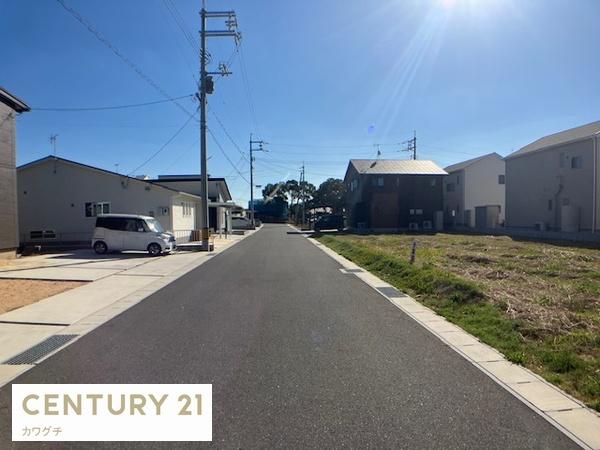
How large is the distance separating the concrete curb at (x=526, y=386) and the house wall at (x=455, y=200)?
137 feet

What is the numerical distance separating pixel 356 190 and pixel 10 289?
3914cm

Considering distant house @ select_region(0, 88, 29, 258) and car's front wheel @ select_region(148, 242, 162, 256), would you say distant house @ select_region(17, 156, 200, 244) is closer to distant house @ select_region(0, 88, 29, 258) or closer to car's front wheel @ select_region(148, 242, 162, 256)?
car's front wheel @ select_region(148, 242, 162, 256)

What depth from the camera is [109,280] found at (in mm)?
12266

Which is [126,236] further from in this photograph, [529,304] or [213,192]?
[213,192]

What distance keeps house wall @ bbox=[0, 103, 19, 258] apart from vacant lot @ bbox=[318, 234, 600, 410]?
47.3 feet

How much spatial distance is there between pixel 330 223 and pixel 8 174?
33.5 metres

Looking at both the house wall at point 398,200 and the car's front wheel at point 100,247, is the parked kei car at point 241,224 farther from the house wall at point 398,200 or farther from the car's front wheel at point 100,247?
the car's front wheel at point 100,247

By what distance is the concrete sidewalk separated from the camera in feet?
20.7

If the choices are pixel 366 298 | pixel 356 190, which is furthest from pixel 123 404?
pixel 356 190

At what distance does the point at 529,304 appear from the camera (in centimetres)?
796

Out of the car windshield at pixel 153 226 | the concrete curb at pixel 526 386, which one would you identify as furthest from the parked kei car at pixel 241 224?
the concrete curb at pixel 526 386

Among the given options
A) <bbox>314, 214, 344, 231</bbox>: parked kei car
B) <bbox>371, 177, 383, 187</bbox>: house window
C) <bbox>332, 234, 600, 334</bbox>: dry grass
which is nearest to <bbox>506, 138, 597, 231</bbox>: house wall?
<bbox>371, 177, 383, 187</bbox>: house window

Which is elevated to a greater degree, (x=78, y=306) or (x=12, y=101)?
(x=12, y=101)

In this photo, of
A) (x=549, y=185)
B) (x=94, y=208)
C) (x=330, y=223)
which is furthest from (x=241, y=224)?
(x=549, y=185)
